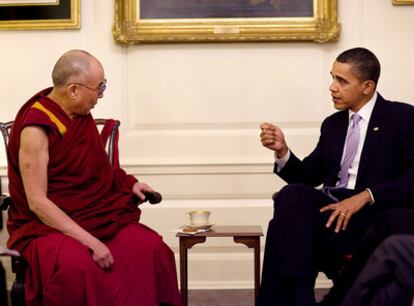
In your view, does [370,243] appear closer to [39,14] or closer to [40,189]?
[40,189]

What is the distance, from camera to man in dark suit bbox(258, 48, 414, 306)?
12.5 ft

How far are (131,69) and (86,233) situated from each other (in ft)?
6.08

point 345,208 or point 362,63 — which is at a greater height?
point 362,63

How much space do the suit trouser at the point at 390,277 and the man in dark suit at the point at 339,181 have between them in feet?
3.63

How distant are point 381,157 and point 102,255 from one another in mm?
1496

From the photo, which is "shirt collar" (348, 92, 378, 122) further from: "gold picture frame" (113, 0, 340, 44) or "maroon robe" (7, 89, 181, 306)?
"maroon robe" (7, 89, 181, 306)

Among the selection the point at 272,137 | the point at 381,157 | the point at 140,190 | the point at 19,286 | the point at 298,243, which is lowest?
the point at 19,286

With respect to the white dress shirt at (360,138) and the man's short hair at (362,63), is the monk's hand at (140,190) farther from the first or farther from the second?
the man's short hair at (362,63)

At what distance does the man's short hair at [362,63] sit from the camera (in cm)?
421

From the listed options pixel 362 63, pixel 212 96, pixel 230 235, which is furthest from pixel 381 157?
pixel 212 96

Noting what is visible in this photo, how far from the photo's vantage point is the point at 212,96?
520 centimetres

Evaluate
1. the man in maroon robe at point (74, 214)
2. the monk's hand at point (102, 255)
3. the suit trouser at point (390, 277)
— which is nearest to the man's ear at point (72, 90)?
the man in maroon robe at point (74, 214)

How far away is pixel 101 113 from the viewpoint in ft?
17.1

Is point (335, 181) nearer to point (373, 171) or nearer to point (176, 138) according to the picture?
point (373, 171)
